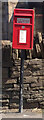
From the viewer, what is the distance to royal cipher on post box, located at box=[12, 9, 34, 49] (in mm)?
4738

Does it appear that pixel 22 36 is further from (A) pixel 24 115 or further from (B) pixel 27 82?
(A) pixel 24 115

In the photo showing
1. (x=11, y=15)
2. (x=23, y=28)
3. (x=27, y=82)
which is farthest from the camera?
(x=11, y=15)

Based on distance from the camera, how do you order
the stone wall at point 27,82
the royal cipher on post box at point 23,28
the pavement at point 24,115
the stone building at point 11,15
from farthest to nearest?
the stone building at point 11,15 < the stone wall at point 27,82 < the pavement at point 24,115 < the royal cipher on post box at point 23,28

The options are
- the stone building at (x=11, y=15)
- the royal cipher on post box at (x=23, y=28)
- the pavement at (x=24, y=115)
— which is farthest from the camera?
the stone building at (x=11, y=15)

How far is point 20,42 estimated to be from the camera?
4797 millimetres

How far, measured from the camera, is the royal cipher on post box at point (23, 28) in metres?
4.74

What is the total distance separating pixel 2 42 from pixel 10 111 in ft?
5.74

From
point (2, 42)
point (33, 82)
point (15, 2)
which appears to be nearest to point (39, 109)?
point (33, 82)

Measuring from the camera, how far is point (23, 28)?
476 cm

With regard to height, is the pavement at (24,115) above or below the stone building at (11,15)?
below

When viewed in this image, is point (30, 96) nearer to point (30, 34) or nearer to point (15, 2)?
point (30, 34)

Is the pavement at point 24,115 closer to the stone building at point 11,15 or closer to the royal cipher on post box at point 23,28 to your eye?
the royal cipher on post box at point 23,28

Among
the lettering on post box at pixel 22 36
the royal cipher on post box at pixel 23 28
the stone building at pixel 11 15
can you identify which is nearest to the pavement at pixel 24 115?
the royal cipher on post box at pixel 23 28

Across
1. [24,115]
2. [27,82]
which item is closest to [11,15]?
[27,82]
